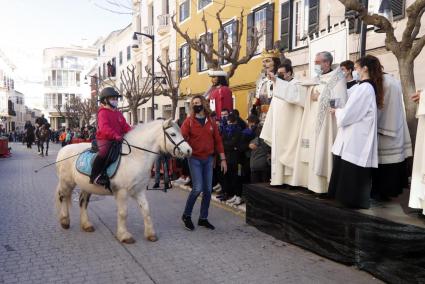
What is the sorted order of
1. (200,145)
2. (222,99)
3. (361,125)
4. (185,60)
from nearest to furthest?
(361,125)
(200,145)
(222,99)
(185,60)

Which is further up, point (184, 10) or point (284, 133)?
point (184, 10)

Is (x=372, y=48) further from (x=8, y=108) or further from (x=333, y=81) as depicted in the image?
(x=8, y=108)

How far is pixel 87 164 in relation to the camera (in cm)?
584

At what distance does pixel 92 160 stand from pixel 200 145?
162 cm

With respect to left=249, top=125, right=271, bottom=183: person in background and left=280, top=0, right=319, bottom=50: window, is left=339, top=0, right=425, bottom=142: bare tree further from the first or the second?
left=280, top=0, right=319, bottom=50: window

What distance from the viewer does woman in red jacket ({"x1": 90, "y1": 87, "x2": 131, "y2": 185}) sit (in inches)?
220

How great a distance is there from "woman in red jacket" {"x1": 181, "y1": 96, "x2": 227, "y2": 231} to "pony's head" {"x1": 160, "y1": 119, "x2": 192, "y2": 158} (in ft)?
1.35

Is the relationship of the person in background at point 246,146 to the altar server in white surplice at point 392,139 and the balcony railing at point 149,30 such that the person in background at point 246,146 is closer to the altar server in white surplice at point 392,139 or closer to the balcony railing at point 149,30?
the altar server in white surplice at point 392,139

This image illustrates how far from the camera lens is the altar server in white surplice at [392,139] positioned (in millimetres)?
4836

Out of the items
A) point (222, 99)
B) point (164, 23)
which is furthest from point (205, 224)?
point (164, 23)

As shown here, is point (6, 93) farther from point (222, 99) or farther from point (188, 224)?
point (188, 224)

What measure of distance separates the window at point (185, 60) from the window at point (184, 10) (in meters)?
1.82

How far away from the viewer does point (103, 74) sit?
153 feet

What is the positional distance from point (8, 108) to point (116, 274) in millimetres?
69640
